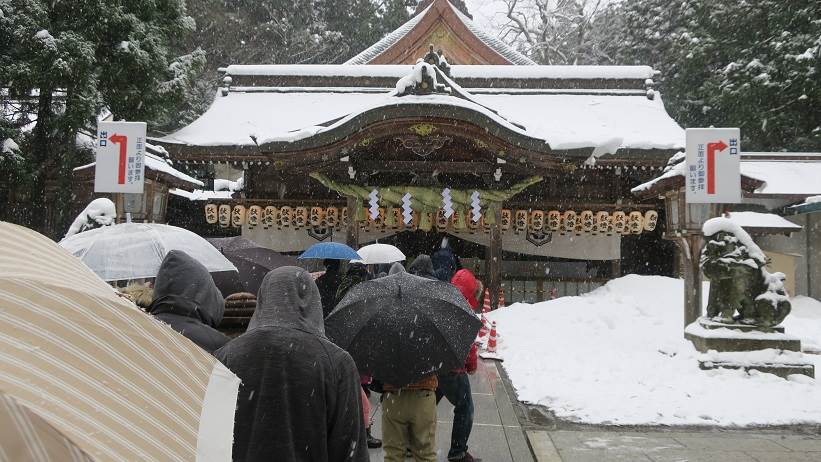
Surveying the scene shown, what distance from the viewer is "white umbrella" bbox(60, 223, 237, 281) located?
4.59 metres

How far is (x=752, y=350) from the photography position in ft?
23.3

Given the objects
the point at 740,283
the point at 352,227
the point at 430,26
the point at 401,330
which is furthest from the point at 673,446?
the point at 430,26

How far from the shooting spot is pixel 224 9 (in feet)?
93.0

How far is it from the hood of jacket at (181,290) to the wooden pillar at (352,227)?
9251 millimetres

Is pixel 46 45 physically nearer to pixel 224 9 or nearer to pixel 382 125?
pixel 382 125

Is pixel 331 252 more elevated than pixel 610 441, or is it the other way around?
pixel 331 252

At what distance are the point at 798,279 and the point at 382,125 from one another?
1175 centimetres

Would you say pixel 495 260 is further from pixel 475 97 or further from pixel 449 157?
pixel 475 97

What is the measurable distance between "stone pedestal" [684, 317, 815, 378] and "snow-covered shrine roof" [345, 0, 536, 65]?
13.0 m

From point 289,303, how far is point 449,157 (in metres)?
10.6

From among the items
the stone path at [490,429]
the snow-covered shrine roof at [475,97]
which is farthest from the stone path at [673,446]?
the snow-covered shrine roof at [475,97]

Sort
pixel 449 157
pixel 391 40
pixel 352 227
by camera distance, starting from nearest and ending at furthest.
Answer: pixel 352 227 < pixel 449 157 < pixel 391 40

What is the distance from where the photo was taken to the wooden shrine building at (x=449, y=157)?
11.4m

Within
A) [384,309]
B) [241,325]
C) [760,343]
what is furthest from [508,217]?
[384,309]
